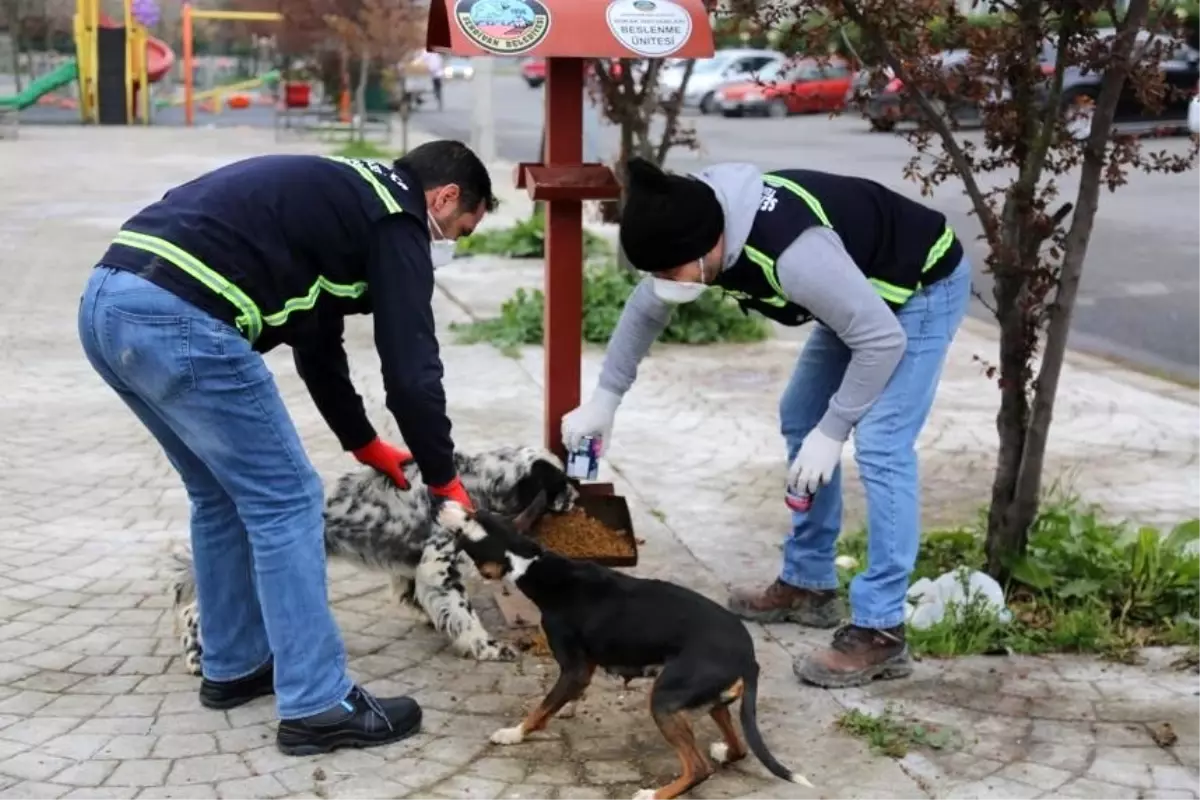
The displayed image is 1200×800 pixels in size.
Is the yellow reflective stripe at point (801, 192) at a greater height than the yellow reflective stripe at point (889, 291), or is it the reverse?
the yellow reflective stripe at point (801, 192)

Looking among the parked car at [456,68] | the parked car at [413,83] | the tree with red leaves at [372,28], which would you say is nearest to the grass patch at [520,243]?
the tree with red leaves at [372,28]

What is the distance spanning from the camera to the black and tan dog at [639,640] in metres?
3.49

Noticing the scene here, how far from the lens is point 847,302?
3783 mm

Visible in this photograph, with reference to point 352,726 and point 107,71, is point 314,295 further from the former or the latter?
point 107,71

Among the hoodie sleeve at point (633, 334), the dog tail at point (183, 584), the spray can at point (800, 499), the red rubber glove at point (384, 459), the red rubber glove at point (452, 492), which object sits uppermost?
Result: the hoodie sleeve at point (633, 334)

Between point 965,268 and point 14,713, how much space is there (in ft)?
10.0

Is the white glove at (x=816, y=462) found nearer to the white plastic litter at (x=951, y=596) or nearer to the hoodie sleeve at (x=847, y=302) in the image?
the hoodie sleeve at (x=847, y=302)

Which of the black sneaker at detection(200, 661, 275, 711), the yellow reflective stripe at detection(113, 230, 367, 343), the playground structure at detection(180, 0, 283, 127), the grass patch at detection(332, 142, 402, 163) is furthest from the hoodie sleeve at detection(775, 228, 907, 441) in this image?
the playground structure at detection(180, 0, 283, 127)

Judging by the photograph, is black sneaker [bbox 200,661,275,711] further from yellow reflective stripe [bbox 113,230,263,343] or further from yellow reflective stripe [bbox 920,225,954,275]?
yellow reflective stripe [bbox 920,225,954,275]

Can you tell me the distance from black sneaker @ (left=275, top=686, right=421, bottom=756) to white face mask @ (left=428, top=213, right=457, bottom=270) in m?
1.21

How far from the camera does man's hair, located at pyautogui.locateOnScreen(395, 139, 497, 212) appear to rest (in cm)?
377

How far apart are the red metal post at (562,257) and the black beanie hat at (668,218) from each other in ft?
3.19

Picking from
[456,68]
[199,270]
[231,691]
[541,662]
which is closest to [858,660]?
[541,662]

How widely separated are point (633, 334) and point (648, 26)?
1.01 meters
